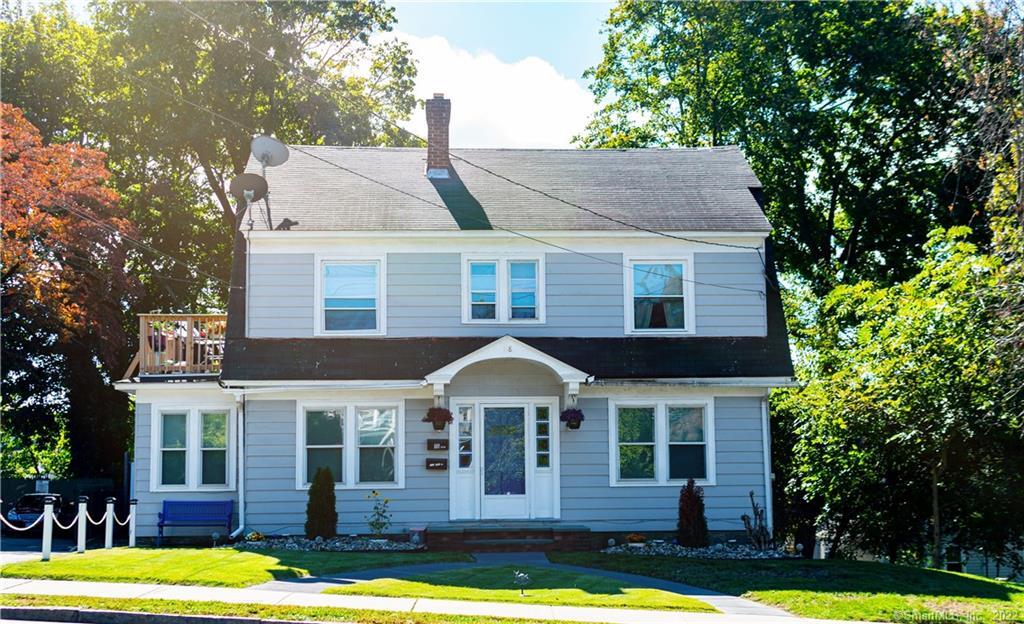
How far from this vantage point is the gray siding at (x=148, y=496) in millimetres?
20703

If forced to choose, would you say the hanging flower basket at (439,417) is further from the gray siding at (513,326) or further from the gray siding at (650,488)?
the gray siding at (650,488)

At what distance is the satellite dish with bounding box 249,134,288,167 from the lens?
22.6 m

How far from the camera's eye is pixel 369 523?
19984mm

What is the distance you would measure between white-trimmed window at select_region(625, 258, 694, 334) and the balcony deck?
808 centimetres

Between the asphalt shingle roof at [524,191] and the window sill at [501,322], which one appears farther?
the asphalt shingle roof at [524,191]

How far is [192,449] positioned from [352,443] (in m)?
3.24

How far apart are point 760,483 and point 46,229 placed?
19110mm

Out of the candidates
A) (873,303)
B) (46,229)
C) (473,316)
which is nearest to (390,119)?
(46,229)

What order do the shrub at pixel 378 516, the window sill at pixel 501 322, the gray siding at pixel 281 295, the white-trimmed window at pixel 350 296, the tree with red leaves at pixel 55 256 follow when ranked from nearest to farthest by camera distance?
the shrub at pixel 378 516, the gray siding at pixel 281 295, the white-trimmed window at pixel 350 296, the window sill at pixel 501 322, the tree with red leaves at pixel 55 256

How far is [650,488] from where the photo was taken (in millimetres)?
20469

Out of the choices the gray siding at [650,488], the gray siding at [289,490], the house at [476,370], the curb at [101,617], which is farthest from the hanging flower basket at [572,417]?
the curb at [101,617]

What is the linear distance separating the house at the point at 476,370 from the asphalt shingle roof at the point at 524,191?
0.10m

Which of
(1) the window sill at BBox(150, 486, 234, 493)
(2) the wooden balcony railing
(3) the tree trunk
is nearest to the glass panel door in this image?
(1) the window sill at BBox(150, 486, 234, 493)

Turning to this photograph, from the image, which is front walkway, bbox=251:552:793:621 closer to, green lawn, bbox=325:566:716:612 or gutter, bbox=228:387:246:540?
green lawn, bbox=325:566:716:612
